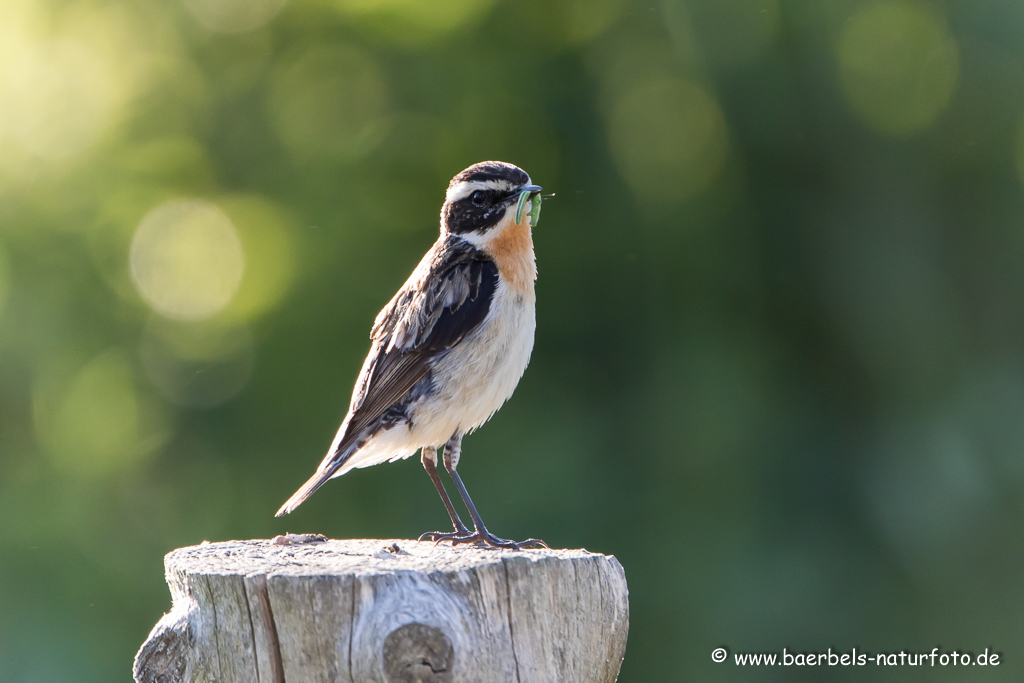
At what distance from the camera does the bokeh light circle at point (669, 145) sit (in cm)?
832

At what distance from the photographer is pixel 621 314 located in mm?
8281

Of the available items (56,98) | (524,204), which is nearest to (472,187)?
(524,204)

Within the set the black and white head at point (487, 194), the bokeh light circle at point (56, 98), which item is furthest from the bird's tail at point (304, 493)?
the bokeh light circle at point (56, 98)

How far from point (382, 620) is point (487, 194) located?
3111 mm

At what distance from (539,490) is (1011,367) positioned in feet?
13.6

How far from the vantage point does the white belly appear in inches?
209

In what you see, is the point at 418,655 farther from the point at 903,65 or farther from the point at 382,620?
the point at 903,65

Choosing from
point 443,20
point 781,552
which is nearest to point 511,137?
point 443,20

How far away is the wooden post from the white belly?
70.1 inches

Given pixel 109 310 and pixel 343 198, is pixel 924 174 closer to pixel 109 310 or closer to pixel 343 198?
pixel 343 198

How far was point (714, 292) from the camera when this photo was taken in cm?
830

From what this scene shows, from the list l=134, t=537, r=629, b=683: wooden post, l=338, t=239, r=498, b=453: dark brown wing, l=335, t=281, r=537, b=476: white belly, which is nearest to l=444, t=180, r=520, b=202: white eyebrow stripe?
l=338, t=239, r=498, b=453: dark brown wing

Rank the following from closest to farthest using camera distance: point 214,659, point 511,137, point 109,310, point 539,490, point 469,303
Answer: point 214,659 → point 469,303 → point 539,490 → point 511,137 → point 109,310

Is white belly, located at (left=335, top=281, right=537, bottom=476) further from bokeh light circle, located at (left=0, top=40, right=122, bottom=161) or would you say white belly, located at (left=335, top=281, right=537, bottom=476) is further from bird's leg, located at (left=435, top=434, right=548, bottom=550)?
bokeh light circle, located at (left=0, top=40, right=122, bottom=161)
